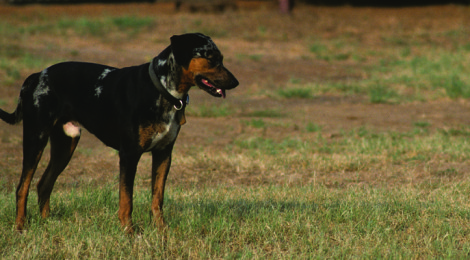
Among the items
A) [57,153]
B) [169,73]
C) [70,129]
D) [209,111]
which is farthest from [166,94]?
[209,111]

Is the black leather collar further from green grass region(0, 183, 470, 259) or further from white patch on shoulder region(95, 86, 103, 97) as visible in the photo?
green grass region(0, 183, 470, 259)

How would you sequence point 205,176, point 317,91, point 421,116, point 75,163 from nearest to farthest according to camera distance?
point 205,176 < point 75,163 < point 421,116 < point 317,91

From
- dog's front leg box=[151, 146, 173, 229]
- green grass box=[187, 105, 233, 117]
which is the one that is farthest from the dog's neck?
green grass box=[187, 105, 233, 117]

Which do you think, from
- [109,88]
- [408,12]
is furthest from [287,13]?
[109,88]

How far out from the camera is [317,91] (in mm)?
15125

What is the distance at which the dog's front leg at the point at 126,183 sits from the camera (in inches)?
208

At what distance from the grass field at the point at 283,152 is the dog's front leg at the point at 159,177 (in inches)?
4.6

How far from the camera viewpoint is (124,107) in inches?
209

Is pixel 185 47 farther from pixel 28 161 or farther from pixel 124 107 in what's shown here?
pixel 28 161

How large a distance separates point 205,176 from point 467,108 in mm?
6820

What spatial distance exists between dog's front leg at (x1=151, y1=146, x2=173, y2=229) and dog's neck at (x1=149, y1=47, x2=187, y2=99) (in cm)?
46

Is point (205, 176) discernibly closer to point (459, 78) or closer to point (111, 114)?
point (111, 114)

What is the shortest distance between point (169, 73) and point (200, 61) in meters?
0.28

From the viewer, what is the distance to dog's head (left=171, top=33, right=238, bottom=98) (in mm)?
5113
